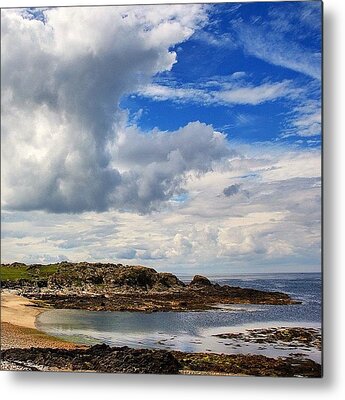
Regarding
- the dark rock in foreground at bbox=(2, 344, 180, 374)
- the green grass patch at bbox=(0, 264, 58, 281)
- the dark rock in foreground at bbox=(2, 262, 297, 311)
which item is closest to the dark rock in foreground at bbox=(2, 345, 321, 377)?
the dark rock in foreground at bbox=(2, 344, 180, 374)

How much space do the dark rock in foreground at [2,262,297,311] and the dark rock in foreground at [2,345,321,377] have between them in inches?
7.6

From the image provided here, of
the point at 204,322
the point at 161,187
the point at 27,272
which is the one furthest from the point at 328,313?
the point at 27,272

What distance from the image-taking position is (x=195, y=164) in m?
3.33

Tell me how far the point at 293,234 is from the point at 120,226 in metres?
0.72

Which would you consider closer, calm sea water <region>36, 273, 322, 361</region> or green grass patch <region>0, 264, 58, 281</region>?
calm sea water <region>36, 273, 322, 361</region>

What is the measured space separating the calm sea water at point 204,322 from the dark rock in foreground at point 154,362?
1.1 inches

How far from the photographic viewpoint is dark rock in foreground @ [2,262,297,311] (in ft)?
10.8

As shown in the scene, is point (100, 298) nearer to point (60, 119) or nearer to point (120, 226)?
point (120, 226)

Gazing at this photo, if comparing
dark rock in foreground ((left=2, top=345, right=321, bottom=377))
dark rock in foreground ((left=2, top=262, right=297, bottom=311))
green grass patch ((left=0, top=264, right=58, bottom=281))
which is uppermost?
green grass patch ((left=0, top=264, right=58, bottom=281))

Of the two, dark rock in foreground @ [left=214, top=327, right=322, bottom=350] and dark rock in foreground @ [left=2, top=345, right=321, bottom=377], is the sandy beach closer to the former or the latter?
dark rock in foreground @ [left=2, top=345, right=321, bottom=377]

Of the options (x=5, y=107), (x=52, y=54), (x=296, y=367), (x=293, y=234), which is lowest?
(x=296, y=367)

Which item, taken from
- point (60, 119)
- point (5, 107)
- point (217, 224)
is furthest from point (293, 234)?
point (5, 107)

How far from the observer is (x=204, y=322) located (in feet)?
10.8

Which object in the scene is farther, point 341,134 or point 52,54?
point 52,54
